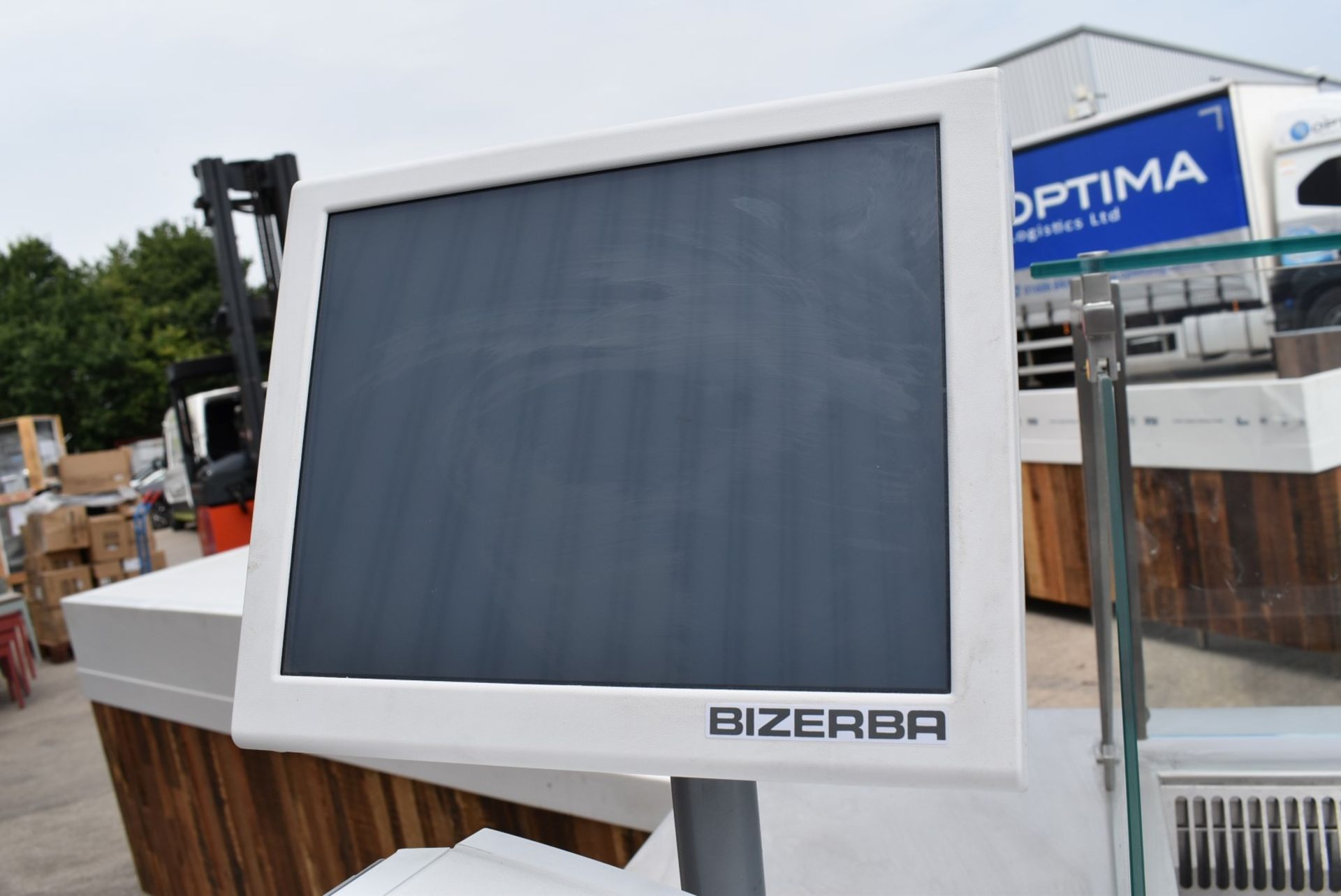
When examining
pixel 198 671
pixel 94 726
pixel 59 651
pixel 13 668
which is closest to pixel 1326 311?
pixel 198 671

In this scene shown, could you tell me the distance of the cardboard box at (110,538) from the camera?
7.96 metres

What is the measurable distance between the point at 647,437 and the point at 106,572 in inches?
334

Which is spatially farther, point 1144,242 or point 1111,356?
point 1144,242

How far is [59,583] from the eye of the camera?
7750 mm

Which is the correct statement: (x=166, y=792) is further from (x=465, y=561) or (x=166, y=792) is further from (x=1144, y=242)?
(x=1144, y=242)

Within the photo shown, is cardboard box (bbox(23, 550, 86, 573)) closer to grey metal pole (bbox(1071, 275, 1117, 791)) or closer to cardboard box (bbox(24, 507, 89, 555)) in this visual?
cardboard box (bbox(24, 507, 89, 555))

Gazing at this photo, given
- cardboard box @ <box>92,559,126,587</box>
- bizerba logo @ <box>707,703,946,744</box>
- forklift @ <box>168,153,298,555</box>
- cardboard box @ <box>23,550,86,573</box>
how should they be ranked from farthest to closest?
forklift @ <box>168,153,298,555</box>, cardboard box @ <box>92,559,126,587</box>, cardboard box @ <box>23,550,86,573</box>, bizerba logo @ <box>707,703,946,744</box>

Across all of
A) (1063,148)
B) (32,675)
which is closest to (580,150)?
(1063,148)

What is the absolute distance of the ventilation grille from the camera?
113 centimetres

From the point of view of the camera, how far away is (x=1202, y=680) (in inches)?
52.1

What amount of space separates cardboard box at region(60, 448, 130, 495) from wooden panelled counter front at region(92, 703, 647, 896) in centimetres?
1029

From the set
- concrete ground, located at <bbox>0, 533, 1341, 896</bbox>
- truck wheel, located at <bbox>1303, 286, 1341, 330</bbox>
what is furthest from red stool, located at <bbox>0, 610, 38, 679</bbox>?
truck wheel, located at <bbox>1303, 286, 1341, 330</bbox>

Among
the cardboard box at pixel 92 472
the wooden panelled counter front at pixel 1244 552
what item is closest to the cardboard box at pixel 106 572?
the cardboard box at pixel 92 472

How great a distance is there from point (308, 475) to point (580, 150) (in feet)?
1.05
